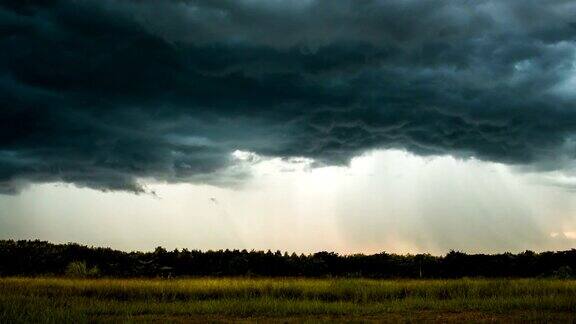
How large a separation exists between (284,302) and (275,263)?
1815 centimetres

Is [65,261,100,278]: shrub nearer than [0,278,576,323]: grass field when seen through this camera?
No

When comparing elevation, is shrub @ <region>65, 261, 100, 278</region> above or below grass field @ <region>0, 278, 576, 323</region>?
above

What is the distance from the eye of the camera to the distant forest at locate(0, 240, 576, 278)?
40.0m

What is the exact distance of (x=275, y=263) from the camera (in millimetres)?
40938

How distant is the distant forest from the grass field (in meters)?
11.1

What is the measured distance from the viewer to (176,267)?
40.8 metres

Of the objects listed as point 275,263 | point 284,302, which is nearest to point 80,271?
point 275,263

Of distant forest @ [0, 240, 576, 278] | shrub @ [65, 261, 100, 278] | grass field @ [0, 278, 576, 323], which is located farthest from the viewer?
distant forest @ [0, 240, 576, 278]

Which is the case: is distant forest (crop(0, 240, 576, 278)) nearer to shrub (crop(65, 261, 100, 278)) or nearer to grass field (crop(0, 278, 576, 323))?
shrub (crop(65, 261, 100, 278))

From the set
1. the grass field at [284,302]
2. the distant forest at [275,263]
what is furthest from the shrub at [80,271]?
the grass field at [284,302]

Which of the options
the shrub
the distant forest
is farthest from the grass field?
the distant forest

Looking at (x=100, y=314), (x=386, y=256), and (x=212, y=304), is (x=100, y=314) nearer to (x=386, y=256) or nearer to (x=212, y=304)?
(x=212, y=304)

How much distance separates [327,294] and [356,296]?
1218 millimetres

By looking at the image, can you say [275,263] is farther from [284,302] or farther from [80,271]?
[284,302]
